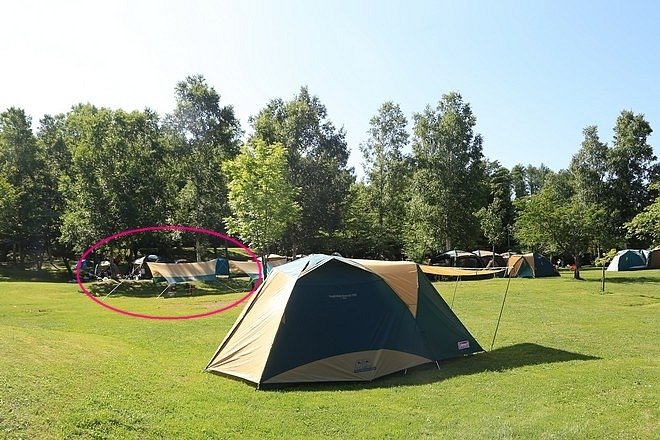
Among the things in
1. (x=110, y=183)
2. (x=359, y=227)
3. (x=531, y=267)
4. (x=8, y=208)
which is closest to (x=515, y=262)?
(x=531, y=267)

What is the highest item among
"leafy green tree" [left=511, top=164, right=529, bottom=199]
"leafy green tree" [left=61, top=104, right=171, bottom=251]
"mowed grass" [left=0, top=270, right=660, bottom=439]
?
"leafy green tree" [left=511, top=164, right=529, bottom=199]

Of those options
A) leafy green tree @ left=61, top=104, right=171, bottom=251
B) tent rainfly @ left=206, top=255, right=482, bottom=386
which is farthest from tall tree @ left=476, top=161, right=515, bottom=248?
tent rainfly @ left=206, top=255, right=482, bottom=386

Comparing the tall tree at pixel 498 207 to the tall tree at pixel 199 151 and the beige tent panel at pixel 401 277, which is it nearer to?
the tall tree at pixel 199 151

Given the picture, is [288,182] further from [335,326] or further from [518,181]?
[518,181]

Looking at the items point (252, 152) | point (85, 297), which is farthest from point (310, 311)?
point (252, 152)

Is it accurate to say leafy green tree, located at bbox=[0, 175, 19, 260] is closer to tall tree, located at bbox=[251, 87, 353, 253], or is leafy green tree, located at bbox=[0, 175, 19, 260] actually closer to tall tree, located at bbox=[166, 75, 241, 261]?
tall tree, located at bbox=[166, 75, 241, 261]

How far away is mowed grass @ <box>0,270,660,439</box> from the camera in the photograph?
274 inches

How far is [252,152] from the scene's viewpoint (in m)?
36.6

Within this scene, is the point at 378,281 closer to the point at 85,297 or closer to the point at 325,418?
the point at 325,418

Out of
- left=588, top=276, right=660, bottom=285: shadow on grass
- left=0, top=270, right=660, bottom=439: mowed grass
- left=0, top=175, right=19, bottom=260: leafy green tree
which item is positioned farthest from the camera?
left=0, top=175, right=19, bottom=260: leafy green tree

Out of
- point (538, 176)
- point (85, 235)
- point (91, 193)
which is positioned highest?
point (538, 176)

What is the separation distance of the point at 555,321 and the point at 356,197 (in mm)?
34898

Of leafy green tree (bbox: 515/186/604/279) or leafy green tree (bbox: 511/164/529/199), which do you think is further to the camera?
leafy green tree (bbox: 511/164/529/199)

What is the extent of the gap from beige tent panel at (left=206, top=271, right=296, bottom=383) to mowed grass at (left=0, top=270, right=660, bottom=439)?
1.13 ft
